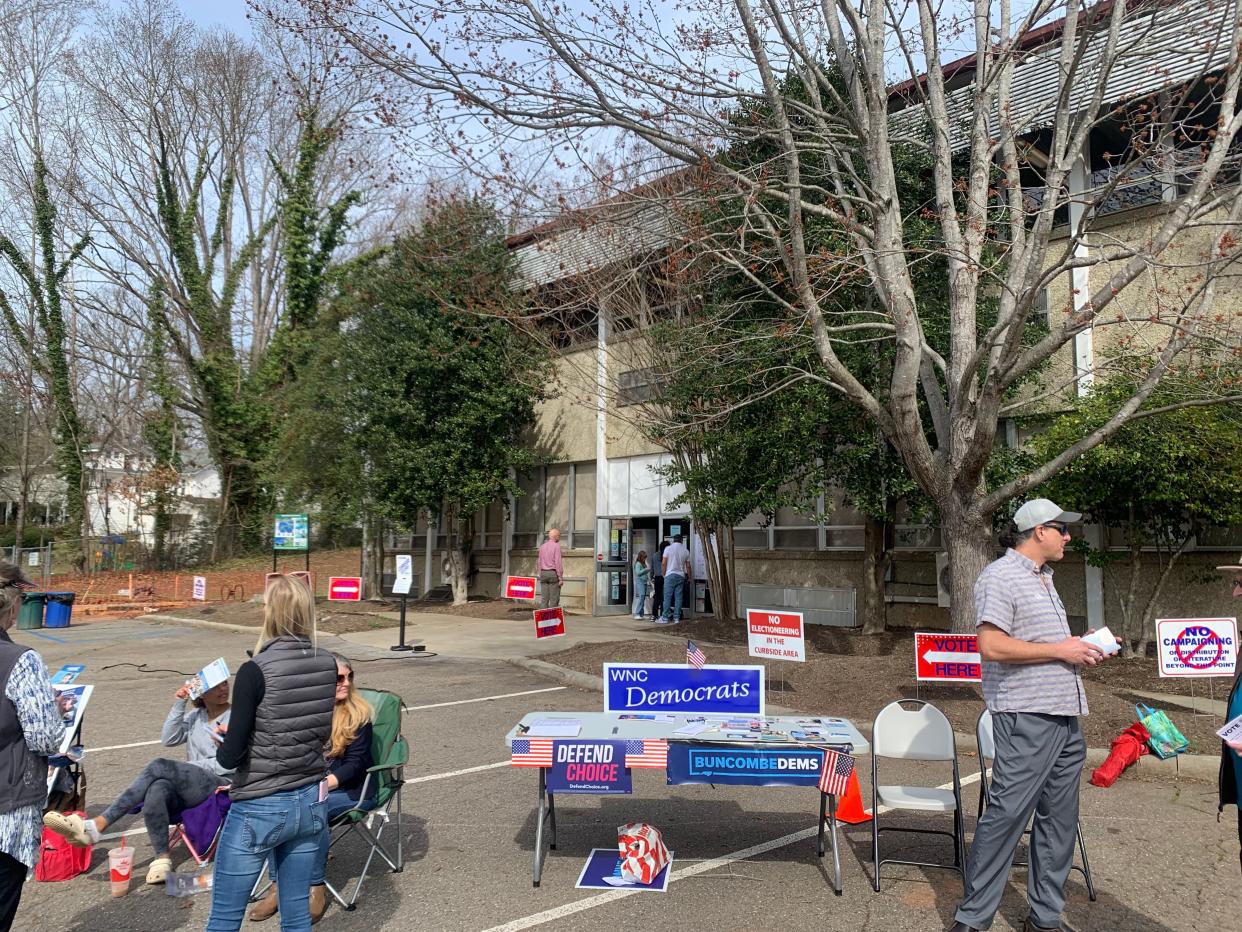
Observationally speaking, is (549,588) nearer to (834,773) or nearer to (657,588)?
(657,588)

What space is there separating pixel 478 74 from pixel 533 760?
6821 mm

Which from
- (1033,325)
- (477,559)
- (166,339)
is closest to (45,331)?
(166,339)

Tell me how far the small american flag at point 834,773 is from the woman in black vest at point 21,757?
3.60 metres

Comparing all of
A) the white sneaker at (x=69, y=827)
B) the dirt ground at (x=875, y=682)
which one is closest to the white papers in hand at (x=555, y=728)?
the white sneaker at (x=69, y=827)

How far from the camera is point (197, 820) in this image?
5.21 m

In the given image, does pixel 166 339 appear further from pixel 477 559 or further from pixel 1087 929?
pixel 1087 929

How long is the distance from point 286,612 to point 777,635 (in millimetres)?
6595

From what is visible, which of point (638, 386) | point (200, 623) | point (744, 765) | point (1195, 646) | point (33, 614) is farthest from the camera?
point (33, 614)

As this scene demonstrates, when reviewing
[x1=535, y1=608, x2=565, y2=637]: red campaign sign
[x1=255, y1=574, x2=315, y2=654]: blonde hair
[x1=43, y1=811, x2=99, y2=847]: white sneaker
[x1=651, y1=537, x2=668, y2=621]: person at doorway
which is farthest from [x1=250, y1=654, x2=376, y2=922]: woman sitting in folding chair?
[x1=651, y1=537, x2=668, y2=621]: person at doorway

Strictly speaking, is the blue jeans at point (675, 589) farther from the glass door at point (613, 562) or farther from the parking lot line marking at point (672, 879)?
the parking lot line marking at point (672, 879)

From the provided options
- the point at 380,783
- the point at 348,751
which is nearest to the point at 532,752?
the point at 380,783

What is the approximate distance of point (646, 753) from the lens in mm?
4910

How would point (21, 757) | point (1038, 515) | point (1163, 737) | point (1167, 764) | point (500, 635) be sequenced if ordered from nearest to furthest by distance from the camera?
point (21, 757) → point (1038, 515) → point (1163, 737) → point (1167, 764) → point (500, 635)

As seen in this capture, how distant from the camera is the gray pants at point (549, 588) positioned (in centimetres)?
1744
